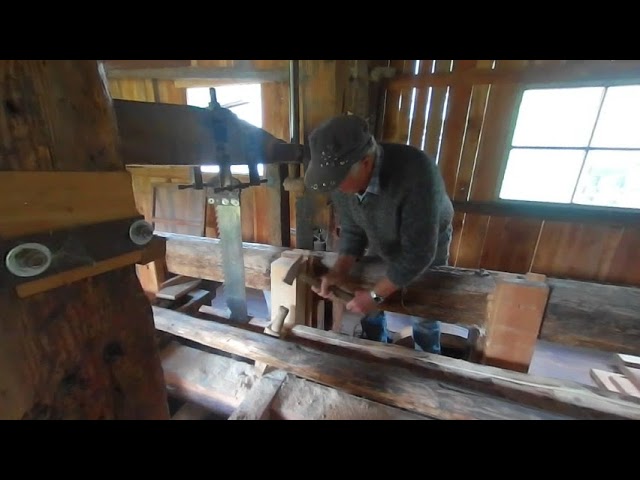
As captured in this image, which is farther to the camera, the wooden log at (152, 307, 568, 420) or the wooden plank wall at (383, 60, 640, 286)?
the wooden plank wall at (383, 60, 640, 286)

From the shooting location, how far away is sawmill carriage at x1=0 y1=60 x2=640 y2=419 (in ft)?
1.15

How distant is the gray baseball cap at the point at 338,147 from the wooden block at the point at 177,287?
1.08m

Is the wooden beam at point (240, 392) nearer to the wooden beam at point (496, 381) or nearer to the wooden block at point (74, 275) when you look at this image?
the wooden beam at point (496, 381)

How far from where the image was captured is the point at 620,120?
8.04 feet

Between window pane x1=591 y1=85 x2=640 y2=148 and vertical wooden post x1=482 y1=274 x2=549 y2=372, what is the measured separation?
2452mm

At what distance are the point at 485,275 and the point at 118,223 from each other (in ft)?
4.09

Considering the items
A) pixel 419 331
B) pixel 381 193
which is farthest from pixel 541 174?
pixel 381 193

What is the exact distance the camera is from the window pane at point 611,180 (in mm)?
2531

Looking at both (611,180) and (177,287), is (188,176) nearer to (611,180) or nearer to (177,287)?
(177,287)

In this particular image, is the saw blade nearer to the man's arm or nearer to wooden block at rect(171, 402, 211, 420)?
wooden block at rect(171, 402, 211, 420)

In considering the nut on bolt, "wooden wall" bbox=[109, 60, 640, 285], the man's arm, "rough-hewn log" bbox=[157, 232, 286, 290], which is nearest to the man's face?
the man's arm
